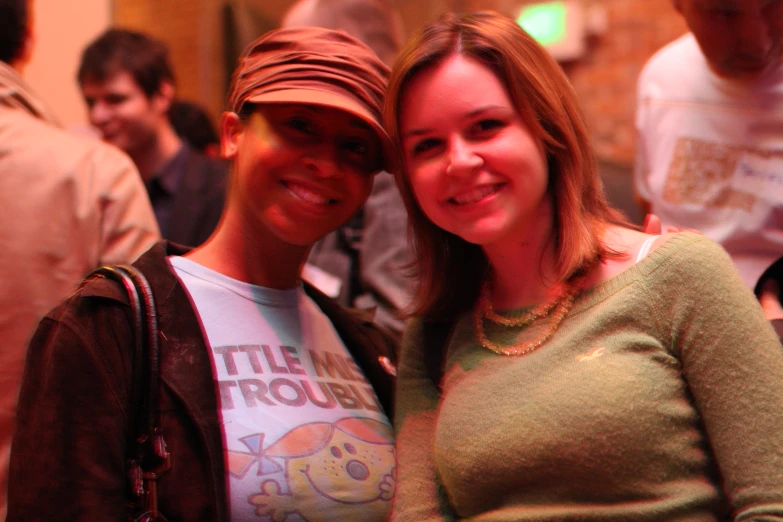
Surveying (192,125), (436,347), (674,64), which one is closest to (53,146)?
(436,347)

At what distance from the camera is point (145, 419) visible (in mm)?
1656

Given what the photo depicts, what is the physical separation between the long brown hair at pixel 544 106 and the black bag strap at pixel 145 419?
650 mm

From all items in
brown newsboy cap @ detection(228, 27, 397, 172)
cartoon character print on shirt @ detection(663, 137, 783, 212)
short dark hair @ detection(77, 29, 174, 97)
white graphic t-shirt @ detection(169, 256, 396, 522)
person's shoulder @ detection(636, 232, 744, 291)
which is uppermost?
brown newsboy cap @ detection(228, 27, 397, 172)

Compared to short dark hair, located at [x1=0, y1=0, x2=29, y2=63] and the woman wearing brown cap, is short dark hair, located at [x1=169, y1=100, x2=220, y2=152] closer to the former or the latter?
short dark hair, located at [x1=0, y1=0, x2=29, y2=63]

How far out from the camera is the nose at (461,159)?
1.71m

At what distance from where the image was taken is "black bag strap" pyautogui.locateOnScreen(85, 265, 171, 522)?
1621 mm

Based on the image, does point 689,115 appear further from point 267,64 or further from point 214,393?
point 214,393

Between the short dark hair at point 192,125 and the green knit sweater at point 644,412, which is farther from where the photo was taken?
the short dark hair at point 192,125

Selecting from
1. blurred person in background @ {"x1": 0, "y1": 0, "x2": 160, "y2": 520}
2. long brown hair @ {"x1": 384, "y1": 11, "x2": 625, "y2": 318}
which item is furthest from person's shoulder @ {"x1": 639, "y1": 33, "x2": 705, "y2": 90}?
blurred person in background @ {"x1": 0, "y1": 0, "x2": 160, "y2": 520}

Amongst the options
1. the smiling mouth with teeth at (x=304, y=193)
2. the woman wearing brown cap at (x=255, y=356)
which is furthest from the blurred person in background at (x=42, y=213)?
the smiling mouth with teeth at (x=304, y=193)

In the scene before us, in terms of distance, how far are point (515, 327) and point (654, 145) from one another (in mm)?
1029

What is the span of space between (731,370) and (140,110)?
275 cm

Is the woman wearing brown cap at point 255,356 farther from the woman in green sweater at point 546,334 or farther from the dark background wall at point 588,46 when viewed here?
the dark background wall at point 588,46

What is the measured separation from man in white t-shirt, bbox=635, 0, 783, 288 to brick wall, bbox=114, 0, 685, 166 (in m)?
3.51
